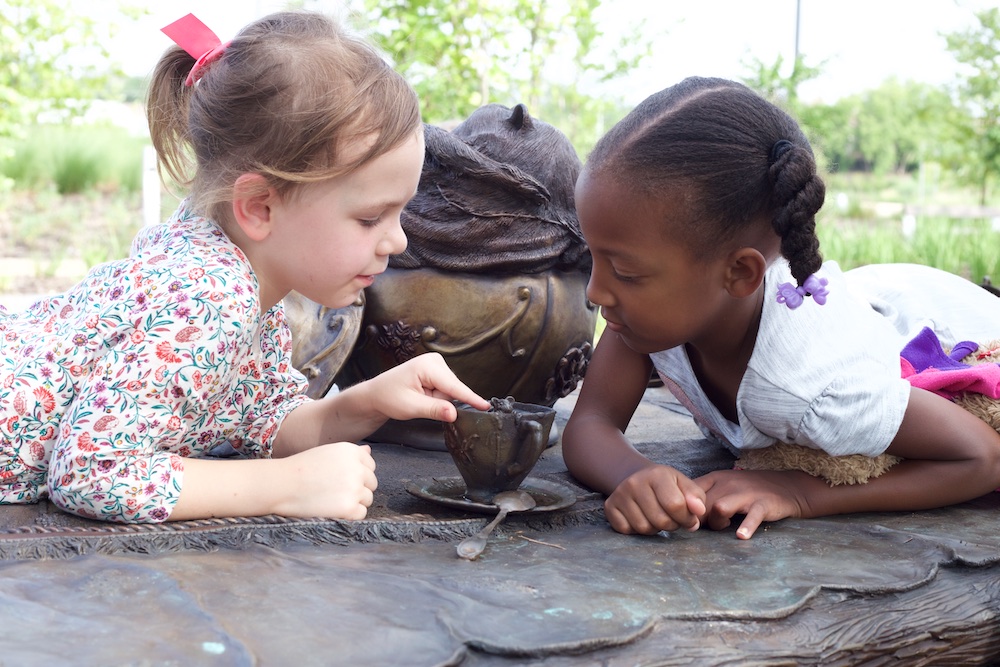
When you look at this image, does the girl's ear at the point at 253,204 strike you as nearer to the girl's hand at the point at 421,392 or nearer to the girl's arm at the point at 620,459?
the girl's hand at the point at 421,392

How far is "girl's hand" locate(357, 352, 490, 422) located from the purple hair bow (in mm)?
656

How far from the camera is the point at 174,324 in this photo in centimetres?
169

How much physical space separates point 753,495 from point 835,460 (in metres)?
0.24

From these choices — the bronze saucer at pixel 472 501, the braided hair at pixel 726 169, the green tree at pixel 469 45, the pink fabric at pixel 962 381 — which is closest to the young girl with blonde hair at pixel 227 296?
the bronze saucer at pixel 472 501

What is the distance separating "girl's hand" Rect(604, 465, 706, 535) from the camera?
70.1 inches

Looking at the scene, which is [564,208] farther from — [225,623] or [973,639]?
[225,623]

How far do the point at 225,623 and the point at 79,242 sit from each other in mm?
7426

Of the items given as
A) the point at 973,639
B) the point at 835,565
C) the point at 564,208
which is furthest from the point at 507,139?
the point at 973,639

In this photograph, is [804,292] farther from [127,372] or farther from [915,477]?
[127,372]

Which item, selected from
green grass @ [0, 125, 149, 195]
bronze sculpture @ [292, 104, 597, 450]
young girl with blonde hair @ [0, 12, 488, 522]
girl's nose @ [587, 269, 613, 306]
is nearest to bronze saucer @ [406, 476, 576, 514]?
young girl with blonde hair @ [0, 12, 488, 522]

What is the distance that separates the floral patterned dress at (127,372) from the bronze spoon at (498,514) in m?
0.53

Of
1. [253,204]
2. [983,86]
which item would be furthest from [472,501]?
[983,86]

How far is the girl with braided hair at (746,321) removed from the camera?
1.89 meters

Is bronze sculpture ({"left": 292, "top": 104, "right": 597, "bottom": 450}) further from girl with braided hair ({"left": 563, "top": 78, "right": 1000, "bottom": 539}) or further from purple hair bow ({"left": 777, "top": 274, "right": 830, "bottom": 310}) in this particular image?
purple hair bow ({"left": 777, "top": 274, "right": 830, "bottom": 310})
